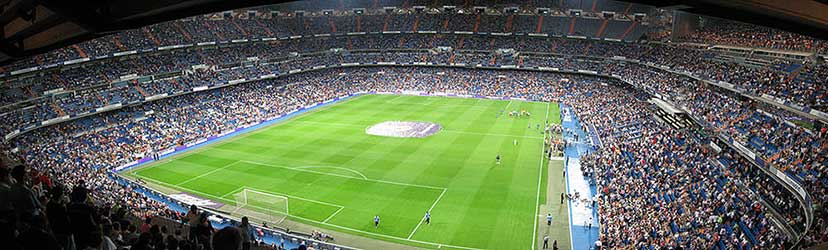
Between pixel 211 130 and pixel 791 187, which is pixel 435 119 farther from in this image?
pixel 791 187

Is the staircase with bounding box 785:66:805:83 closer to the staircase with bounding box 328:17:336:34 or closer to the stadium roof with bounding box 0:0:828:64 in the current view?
the stadium roof with bounding box 0:0:828:64

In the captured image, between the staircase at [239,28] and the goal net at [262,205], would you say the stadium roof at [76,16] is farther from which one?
the staircase at [239,28]

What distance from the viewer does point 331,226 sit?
25250mm

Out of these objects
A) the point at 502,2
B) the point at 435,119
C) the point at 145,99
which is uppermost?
the point at 502,2

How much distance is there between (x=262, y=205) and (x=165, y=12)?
2038cm

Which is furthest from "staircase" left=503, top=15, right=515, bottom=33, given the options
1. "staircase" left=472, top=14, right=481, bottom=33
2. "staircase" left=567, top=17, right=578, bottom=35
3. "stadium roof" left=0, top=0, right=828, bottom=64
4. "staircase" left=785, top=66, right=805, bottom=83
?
"stadium roof" left=0, top=0, right=828, bottom=64

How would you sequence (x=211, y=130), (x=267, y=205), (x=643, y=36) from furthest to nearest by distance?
(x=643, y=36)
(x=211, y=130)
(x=267, y=205)

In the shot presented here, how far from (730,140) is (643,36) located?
44327mm

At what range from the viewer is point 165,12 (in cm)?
905

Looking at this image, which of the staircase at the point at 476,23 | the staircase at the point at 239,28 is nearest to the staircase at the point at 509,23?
the staircase at the point at 476,23

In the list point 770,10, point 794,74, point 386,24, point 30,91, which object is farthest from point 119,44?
point 794,74

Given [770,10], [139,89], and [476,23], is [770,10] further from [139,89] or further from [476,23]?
[476,23]

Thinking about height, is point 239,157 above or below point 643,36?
below

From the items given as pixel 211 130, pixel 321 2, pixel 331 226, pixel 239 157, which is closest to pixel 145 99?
pixel 211 130
